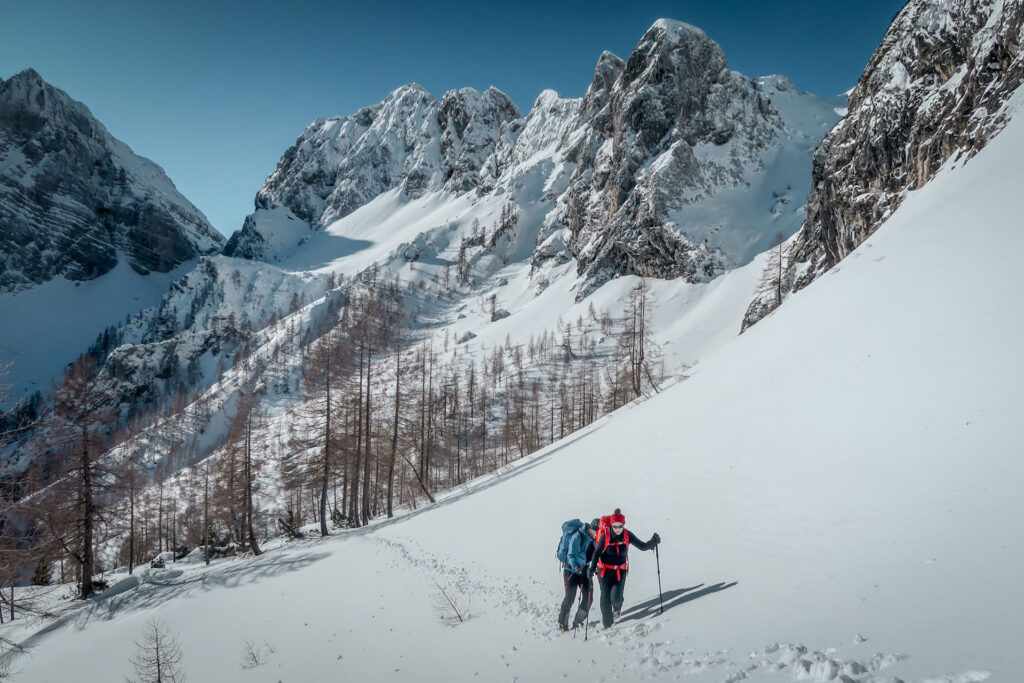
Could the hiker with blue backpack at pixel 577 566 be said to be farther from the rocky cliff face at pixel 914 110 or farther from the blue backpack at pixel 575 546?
the rocky cliff face at pixel 914 110

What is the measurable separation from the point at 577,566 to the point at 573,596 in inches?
21.1

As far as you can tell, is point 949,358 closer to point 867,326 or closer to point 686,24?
point 867,326

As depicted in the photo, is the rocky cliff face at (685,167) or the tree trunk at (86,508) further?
the rocky cliff face at (685,167)

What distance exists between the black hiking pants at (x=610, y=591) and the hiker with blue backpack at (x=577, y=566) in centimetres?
24

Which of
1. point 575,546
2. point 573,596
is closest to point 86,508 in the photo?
point 573,596

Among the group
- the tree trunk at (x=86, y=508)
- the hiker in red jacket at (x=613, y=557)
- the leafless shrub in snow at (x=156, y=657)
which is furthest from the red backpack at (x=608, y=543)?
the tree trunk at (x=86, y=508)

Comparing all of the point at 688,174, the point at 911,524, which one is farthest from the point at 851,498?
the point at 688,174

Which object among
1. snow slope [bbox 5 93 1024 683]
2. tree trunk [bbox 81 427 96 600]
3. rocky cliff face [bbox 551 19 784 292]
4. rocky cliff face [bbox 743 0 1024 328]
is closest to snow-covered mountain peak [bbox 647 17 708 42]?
rocky cliff face [bbox 551 19 784 292]

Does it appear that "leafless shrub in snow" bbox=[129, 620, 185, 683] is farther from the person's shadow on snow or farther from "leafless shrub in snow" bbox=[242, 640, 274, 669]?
the person's shadow on snow

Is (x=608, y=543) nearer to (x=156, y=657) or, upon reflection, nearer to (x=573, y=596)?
(x=573, y=596)

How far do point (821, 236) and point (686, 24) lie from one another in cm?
9591

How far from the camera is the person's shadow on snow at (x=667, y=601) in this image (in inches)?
289

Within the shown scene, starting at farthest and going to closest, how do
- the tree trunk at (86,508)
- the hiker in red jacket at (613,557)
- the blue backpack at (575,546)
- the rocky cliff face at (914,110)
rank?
the rocky cliff face at (914,110) < the tree trunk at (86,508) < the blue backpack at (575,546) < the hiker in red jacket at (613,557)

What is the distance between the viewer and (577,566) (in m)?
7.63
